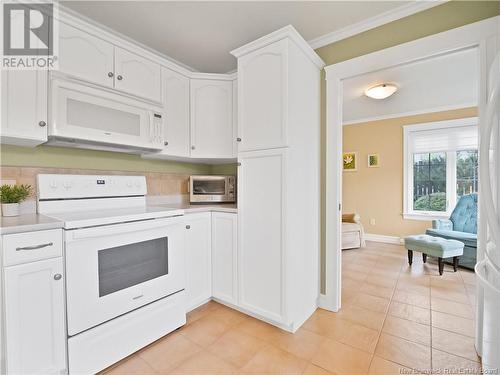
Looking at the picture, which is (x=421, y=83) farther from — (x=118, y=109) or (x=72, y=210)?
(x=72, y=210)

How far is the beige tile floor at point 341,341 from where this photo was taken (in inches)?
59.9

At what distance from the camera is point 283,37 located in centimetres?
177

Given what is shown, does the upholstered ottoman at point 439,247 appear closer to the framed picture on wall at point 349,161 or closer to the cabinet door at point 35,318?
the framed picture on wall at point 349,161

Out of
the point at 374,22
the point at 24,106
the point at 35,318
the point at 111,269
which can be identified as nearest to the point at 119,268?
the point at 111,269

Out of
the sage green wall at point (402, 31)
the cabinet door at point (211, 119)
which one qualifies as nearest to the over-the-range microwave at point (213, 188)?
the cabinet door at point (211, 119)

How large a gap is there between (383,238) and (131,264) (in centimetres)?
467

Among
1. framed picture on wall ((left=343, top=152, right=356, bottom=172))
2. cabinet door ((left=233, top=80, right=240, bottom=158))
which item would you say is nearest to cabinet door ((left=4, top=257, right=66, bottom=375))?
cabinet door ((left=233, top=80, right=240, bottom=158))

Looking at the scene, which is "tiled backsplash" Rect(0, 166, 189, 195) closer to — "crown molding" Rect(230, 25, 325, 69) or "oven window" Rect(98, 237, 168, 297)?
→ "oven window" Rect(98, 237, 168, 297)

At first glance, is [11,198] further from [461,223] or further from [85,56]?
[461,223]

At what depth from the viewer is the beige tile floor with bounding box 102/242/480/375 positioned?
4.99ft

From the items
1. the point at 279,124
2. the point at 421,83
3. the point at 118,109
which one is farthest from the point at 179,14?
the point at 421,83

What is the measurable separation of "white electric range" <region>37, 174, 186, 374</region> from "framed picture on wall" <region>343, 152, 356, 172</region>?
4.27 m

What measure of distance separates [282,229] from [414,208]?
394 centimetres

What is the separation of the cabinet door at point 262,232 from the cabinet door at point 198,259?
339 millimetres
